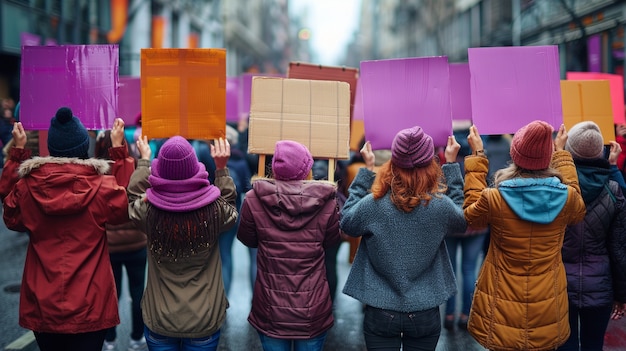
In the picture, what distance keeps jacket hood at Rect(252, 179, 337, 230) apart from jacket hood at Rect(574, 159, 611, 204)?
1547 millimetres

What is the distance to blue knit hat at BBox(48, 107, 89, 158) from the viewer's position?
3.41 meters

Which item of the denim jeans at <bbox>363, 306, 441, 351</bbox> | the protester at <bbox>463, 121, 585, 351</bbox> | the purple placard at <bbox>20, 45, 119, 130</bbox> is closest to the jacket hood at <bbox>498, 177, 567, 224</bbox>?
the protester at <bbox>463, 121, 585, 351</bbox>

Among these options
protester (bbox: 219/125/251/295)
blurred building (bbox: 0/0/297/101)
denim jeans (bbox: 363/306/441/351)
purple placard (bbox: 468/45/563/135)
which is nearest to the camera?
denim jeans (bbox: 363/306/441/351)

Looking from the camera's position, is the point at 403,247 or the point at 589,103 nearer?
the point at 403,247

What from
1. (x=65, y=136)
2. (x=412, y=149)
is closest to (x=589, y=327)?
(x=412, y=149)

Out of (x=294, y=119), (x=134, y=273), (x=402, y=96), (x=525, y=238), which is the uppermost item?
(x=402, y=96)

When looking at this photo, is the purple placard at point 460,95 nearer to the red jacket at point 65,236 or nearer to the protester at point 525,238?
the protester at point 525,238

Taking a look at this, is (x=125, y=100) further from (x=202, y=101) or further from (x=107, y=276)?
(x=107, y=276)

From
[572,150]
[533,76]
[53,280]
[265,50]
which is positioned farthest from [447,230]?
[265,50]

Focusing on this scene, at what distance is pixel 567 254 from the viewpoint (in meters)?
3.69

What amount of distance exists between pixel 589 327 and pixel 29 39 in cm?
1358

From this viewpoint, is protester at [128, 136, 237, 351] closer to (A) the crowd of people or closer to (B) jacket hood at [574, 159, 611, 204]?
(A) the crowd of people

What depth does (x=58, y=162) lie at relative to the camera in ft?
11.0

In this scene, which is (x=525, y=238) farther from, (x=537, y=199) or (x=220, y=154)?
(x=220, y=154)
